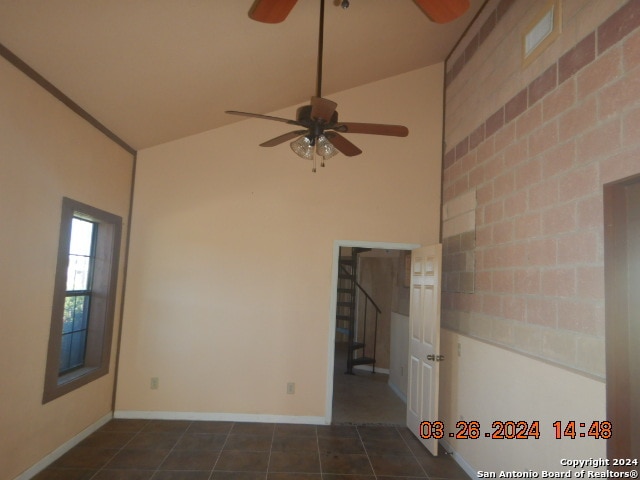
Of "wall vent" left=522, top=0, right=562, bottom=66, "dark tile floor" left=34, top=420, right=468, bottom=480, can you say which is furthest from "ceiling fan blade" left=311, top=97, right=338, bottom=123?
"dark tile floor" left=34, top=420, right=468, bottom=480

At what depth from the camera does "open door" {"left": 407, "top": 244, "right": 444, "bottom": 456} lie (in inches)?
142

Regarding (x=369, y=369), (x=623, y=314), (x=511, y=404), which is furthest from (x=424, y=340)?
(x=369, y=369)

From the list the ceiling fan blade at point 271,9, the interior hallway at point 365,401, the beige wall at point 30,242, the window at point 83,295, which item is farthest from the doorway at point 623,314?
the window at point 83,295

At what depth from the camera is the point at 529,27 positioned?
9.21 ft

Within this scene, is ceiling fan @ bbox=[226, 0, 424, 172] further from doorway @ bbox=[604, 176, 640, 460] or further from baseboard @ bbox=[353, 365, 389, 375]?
baseboard @ bbox=[353, 365, 389, 375]

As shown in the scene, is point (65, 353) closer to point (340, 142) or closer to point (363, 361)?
point (340, 142)

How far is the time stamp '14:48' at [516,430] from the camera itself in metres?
1.96

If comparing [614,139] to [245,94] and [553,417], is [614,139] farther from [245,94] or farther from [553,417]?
[245,94]

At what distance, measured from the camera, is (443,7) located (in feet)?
5.97

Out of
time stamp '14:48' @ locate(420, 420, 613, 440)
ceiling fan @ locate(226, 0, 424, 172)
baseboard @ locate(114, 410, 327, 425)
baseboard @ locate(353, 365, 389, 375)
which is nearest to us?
time stamp '14:48' @ locate(420, 420, 613, 440)

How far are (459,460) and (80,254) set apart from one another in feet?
13.0

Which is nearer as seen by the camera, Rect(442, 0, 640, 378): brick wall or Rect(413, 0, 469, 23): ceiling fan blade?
Rect(413, 0, 469, 23): ceiling fan blade

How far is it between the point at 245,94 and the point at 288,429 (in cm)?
348

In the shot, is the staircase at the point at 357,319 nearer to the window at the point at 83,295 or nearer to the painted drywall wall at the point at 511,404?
the painted drywall wall at the point at 511,404
